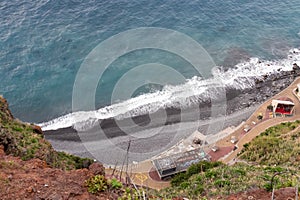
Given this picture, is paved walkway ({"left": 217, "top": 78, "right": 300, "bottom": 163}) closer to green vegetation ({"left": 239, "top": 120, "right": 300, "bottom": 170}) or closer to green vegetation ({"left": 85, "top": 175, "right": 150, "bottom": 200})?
green vegetation ({"left": 239, "top": 120, "right": 300, "bottom": 170})

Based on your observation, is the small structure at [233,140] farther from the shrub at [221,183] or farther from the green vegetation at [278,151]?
the shrub at [221,183]

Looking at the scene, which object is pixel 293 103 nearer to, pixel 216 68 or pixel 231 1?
pixel 216 68

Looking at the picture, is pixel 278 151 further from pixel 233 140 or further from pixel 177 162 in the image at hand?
pixel 233 140

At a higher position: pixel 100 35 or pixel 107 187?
pixel 100 35

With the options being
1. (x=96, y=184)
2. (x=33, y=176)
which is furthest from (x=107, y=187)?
(x=33, y=176)

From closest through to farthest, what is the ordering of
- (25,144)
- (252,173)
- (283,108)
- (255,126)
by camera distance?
(252,173)
(25,144)
(255,126)
(283,108)

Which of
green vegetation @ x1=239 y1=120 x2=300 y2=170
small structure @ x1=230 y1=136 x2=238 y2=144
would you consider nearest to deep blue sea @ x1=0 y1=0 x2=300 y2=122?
small structure @ x1=230 y1=136 x2=238 y2=144

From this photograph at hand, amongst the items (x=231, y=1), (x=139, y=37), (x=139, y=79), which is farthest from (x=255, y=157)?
(x=231, y=1)
